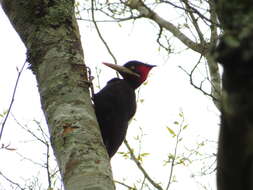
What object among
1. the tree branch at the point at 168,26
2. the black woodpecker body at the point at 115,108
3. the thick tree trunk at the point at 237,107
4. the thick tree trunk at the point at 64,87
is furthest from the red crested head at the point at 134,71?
the thick tree trunk at the point at 237,107

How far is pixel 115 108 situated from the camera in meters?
3.49

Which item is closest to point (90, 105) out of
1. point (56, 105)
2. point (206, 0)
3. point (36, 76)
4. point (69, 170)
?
point (56, 105)

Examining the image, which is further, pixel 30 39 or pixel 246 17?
pixel 30 39

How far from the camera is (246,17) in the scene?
2.83ft

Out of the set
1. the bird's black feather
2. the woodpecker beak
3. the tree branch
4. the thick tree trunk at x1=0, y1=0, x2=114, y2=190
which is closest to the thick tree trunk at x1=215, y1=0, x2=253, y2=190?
the thick tree trunk at x1=0, y1=0, x2=114, y2=190

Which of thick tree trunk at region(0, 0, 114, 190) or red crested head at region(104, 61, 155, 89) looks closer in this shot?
thick tree trunk at region(0, 0, 114, 190)

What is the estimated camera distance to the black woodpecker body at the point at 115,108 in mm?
3379

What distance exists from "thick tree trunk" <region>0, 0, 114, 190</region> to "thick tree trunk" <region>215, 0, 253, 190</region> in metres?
0.96

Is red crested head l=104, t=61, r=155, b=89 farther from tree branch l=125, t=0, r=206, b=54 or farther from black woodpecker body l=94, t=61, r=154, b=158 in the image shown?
tree branch l=125, t=0, r=206, b=54

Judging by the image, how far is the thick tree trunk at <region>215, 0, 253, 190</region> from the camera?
77 cm

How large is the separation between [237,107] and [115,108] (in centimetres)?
273

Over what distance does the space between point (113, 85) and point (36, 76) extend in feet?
4.37

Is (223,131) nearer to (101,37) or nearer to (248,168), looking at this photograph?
(248,168)

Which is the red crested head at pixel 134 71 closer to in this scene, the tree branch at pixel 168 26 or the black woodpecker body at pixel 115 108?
the black woodpecker body at pixel 115 108
